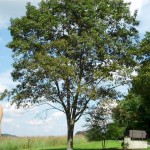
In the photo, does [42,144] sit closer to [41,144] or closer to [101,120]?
[41,144]

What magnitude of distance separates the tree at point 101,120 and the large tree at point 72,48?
3.02ft

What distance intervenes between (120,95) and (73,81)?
4725 mm

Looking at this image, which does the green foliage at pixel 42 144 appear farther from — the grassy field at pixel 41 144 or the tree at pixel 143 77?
the tree at pixel 143 77

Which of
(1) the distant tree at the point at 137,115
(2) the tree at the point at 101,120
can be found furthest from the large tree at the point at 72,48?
(1) the distant tree at the point at 137,115

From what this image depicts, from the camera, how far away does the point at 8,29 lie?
3397 cm

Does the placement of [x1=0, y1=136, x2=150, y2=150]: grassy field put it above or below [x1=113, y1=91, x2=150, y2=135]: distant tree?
below

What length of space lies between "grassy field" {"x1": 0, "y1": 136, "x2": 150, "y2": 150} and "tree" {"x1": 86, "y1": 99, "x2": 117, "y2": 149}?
126cm

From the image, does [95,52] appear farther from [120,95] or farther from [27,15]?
[27,15]

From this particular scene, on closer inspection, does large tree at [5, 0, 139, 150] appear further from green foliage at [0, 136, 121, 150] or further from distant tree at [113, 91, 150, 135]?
distant tree at [113, 91, 150, 135]

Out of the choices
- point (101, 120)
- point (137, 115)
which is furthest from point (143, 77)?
point (137, 115)

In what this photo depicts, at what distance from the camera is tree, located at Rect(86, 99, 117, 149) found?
107 ft

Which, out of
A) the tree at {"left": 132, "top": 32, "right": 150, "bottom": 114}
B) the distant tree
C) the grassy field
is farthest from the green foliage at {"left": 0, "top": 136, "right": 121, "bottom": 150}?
the distant tree

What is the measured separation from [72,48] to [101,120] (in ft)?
20.6

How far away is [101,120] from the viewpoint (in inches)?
1326
